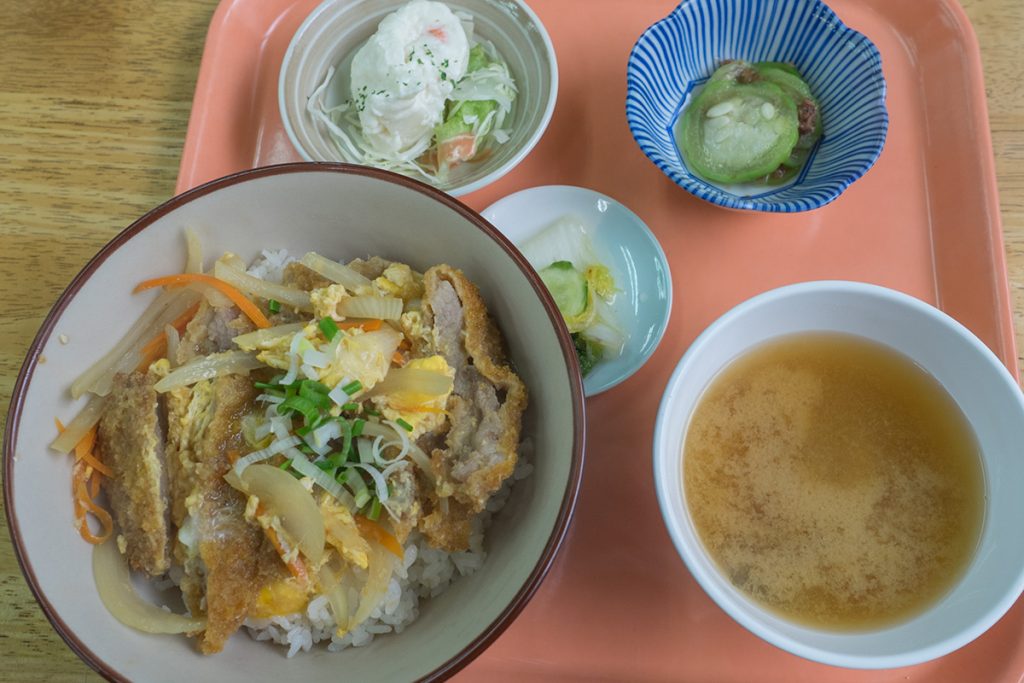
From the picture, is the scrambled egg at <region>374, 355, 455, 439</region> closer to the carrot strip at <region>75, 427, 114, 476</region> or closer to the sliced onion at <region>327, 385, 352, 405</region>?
the sliced onion at <region>327, 385, 352, 405</region>

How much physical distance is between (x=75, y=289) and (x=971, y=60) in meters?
1.99

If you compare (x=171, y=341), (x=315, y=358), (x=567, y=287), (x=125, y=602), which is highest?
(x=567, y=287)

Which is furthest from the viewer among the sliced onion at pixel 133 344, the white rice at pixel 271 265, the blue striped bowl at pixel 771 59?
the blue striped bowl at pixel 771 59

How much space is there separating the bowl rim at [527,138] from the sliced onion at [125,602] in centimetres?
93

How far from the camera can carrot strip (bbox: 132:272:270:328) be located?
1314 millimetres

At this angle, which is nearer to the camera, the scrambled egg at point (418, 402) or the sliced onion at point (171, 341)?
the scrambled egg at point (418, 402)

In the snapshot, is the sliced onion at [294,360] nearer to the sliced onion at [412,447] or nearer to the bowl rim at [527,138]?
the sliced onion at [412,447]

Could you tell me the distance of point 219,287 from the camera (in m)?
1.32

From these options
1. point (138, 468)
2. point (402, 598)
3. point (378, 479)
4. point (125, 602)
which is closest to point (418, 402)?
point (378, 479)

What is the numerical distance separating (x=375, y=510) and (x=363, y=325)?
1.05ft

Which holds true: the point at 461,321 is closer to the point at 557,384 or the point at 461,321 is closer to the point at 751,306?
the point at 557,384

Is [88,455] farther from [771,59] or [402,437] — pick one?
[771,59]

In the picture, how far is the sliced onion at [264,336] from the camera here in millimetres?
1244

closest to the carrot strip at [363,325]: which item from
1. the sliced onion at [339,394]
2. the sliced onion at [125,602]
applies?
the sliced onion at [339,394]
